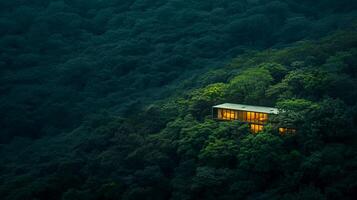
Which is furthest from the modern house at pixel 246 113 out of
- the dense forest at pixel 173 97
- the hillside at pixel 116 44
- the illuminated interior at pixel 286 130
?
the hillside at pixel 116 44

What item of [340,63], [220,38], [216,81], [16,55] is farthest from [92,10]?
Answer: [340,63]

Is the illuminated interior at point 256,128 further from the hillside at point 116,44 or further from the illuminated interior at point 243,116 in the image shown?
the hillside at point 116,44

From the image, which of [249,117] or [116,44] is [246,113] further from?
[116,44]

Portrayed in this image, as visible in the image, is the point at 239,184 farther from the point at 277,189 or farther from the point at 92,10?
the point at 92,10

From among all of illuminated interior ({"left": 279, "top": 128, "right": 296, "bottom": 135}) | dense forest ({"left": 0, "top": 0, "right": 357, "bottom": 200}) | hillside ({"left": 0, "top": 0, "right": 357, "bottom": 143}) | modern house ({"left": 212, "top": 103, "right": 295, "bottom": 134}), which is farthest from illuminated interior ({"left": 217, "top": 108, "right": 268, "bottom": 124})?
hillside ({"left": 0, "top": 0, "right": 357, "bottom": 143})

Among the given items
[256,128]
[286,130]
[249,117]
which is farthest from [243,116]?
[286,130]

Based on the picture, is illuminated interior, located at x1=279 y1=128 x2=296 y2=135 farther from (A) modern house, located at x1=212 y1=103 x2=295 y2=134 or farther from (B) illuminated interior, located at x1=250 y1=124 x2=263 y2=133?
(B) illuminated interior, located at x1=250 y1=124 x2=263 y2=133

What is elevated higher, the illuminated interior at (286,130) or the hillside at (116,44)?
the hillside at (116,44)
